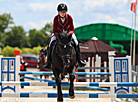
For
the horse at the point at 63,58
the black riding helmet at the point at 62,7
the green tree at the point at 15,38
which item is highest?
the green tree at the point at 15,38

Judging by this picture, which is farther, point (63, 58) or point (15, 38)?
point (15, 38)

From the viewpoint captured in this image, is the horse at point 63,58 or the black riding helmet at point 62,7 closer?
the horse at point 63,58

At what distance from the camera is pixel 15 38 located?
62844mm

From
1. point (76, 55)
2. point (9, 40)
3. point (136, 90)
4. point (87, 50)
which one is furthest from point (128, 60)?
point (9, 40)

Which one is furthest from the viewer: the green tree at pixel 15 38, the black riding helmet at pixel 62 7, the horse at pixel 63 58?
the green tree at pixel 15 38

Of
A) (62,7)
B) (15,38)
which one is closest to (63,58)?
(62,7)

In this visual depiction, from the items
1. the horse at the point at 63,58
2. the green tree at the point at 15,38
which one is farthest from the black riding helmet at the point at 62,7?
Result: the green tree at the point at 15,38

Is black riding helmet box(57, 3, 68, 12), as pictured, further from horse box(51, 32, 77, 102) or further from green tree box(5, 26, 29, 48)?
green tree box(5, 26, 29, 48)

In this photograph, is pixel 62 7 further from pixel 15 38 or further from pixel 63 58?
pixel 15 38

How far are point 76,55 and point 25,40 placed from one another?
61923 millimetres

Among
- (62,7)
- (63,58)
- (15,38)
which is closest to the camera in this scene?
(63,58)

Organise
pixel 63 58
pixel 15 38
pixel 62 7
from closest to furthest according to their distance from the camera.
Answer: pixel 63 58, pixel 62 7, pixel 15 38

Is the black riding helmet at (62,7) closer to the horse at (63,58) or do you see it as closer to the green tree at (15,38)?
the horse at (63,58)

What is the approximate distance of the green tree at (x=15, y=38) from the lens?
62375 millimetres
